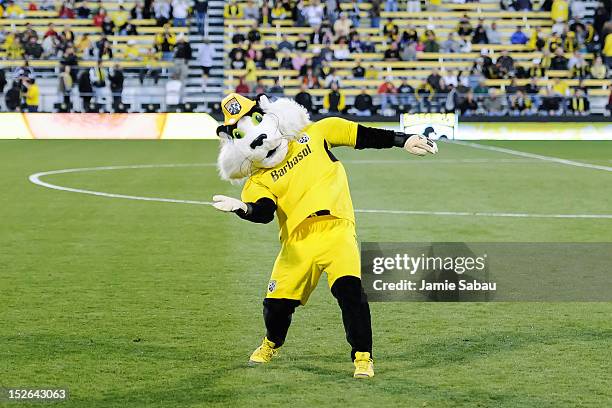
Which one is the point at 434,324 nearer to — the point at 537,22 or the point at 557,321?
the point at 557,321

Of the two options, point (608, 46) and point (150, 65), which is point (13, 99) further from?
point (608, 46)

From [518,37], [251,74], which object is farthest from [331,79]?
[518,37]

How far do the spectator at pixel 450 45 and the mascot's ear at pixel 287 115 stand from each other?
2994cm

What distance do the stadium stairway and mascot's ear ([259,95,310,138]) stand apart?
25741 millimetres

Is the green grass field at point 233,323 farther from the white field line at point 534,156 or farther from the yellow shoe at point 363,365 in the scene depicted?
the white field line at point 534,156

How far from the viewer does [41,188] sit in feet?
56.3

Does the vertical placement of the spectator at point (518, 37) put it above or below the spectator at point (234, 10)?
below

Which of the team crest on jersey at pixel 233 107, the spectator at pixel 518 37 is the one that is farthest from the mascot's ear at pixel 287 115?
the spectator at pixel 518 37

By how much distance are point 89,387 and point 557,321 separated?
3201 mm

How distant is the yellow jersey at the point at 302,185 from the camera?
6422mm

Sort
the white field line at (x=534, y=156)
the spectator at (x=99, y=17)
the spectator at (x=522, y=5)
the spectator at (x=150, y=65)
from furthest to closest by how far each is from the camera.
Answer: the spectator at (x=522, y=5)
the spectator at (x=99, y=17)
the spectator at (x=150, y=65)
the white field line at (x=534, y=156)

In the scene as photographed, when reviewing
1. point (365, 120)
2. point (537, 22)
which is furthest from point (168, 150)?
point (537, 22)

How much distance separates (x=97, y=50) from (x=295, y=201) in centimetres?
2931

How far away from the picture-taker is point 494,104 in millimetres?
31938
